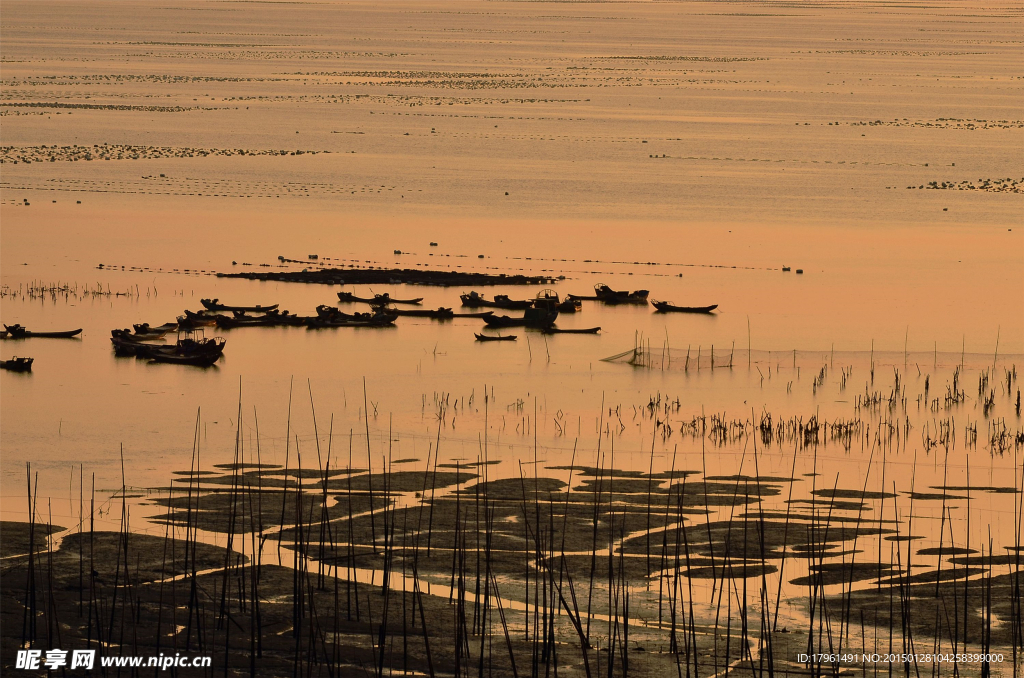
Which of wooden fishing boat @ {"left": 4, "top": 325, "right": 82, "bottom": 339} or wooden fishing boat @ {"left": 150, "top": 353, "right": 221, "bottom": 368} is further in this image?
wooden fishing boat @ {"left": 4, "top": 325, "right": 82, "bottom": 339}

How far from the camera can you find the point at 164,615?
15000 millimetres

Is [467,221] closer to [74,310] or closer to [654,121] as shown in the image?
[74,310]

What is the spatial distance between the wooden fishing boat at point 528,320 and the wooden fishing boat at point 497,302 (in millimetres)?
1513

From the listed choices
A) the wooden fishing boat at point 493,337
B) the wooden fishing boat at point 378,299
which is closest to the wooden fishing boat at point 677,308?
the wooden fishing boat at point 493,337

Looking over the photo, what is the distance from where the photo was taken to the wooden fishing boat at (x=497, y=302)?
1578 inches

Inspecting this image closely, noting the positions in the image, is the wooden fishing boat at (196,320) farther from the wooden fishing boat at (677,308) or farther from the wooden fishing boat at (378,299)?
the wooden fishing boat at (677,308)

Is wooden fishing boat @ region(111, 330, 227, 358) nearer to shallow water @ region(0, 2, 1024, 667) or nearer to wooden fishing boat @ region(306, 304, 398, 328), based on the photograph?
shallow water @ region(0, 2, 1024, 667)

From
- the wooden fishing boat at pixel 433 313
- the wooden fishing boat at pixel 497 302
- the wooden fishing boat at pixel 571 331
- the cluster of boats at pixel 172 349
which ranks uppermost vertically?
the wooden fishing boat at pixel 497 302

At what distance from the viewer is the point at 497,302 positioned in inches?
1581

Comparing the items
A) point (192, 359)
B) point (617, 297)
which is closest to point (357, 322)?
point (192, 359)

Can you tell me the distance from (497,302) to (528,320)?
2197 mm

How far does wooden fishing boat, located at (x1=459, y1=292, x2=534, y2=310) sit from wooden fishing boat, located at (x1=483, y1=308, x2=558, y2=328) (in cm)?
151

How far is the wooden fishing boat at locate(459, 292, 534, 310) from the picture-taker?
4009cm

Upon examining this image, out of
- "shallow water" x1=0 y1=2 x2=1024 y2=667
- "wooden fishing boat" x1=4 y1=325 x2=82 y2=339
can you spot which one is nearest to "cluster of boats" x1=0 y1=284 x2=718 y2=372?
"wooden fishing boat" x1=4 y1=325 x2=82 y2=339
